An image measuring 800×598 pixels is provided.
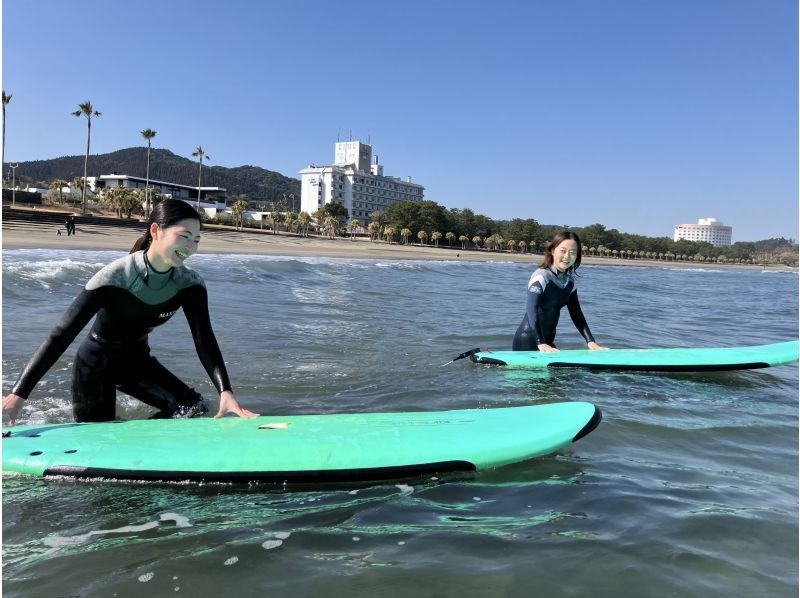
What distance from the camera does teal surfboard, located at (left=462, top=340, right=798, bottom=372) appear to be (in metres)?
6.14

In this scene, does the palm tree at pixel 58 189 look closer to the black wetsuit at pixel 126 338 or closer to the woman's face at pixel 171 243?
the black wetsuit at pixel 126 338

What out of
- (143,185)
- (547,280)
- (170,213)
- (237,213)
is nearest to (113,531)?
(170,213)

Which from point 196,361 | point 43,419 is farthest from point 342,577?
point 196,361

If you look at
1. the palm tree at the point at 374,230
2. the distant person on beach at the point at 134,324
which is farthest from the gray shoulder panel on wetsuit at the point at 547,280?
the palm tree at the point at 374,230

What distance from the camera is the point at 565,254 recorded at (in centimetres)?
589

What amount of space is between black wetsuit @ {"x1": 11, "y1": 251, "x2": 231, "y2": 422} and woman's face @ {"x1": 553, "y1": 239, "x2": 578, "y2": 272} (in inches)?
156

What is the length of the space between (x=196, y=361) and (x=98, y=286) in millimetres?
3666

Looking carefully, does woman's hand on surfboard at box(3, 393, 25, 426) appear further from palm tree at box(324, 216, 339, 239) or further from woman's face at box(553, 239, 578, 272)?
palm tree at box(324, 216, 339, 239)

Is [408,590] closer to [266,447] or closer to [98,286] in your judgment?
[266,447]

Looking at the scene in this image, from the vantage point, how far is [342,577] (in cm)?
218

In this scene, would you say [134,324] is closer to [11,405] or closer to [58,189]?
[11,405]

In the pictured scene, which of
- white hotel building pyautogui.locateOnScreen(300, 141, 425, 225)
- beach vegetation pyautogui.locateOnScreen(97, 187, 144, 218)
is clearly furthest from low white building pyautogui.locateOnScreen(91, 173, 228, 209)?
white hotel building pyautogui.locateOnScreen(300, 141, 425, 225)

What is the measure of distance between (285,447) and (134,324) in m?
1.17

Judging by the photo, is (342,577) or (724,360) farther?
(724,360)
